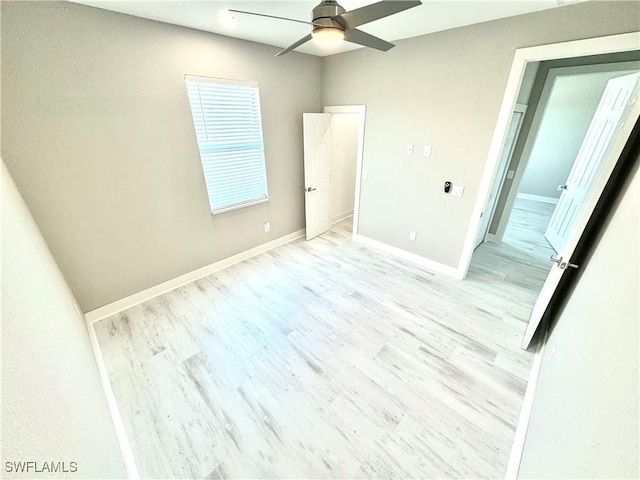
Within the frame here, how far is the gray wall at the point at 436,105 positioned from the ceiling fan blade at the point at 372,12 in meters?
1.70

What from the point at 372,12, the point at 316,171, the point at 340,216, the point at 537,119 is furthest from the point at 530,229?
the point at 372,12

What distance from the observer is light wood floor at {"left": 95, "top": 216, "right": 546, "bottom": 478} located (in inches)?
57.3

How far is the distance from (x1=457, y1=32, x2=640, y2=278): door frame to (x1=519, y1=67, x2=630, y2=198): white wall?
11.6 ft

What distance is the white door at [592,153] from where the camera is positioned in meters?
2.75

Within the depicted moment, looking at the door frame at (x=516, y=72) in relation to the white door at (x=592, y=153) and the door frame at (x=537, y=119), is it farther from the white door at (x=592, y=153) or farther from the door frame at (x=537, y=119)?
the door frame at (x=537, y=119)

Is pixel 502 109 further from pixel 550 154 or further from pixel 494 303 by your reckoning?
pixel 550 154

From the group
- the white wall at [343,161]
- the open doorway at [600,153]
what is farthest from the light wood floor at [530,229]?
the white wall at [343,161]

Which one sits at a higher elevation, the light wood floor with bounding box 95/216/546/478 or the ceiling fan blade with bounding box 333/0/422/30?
the ceiling fan blade with bounding box 333/0/422/30

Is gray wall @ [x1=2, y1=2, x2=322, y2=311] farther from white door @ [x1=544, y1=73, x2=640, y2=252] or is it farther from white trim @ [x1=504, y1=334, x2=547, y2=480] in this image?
white door @ [x1=544, y1=73, x2=640, y2=252]

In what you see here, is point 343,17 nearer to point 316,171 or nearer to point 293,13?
point 293,13

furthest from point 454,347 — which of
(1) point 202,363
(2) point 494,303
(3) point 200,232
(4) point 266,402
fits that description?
(3) point 200,232

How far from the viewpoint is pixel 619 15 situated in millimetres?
1741

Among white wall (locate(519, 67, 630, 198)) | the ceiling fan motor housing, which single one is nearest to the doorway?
the ceiling fan motor housing

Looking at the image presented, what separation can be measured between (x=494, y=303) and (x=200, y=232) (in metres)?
3.48
